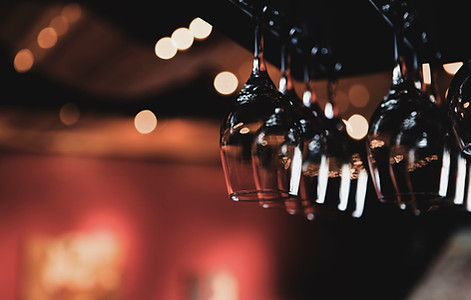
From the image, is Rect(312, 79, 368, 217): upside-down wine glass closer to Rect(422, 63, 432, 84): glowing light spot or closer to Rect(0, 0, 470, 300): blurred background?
Rect(422, 63, 432, 84): glowing light spot

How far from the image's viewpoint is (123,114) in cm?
443

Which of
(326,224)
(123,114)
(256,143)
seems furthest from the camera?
(326,224)

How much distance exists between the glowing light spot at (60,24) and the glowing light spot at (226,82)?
1078 millimetres

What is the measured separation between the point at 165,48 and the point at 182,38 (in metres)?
0.13

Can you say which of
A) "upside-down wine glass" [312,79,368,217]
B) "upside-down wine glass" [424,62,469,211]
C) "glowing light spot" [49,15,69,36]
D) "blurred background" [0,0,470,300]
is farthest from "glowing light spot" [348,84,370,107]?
"upside-down wine glass" [424,62,469,211]

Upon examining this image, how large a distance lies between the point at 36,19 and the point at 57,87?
853 millimetres

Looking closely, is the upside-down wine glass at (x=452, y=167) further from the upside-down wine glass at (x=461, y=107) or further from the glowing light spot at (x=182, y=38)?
the glowing light spot at (x=182, y=38)

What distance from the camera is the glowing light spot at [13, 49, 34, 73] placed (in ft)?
11.2

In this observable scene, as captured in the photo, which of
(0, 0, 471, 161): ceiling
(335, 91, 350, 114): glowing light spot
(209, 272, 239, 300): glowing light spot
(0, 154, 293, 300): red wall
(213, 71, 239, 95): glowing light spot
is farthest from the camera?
(209, 272, 239, 300): glowing light spot

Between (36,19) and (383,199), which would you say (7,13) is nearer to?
(36,19)

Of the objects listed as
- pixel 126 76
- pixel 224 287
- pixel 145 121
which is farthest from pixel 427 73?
pixel 224 287

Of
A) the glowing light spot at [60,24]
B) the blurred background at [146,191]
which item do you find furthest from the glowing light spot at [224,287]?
the glowing light spot at [60,24]

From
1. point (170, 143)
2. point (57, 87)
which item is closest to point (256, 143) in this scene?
point (57, 87)

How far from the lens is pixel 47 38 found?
3309 mm
